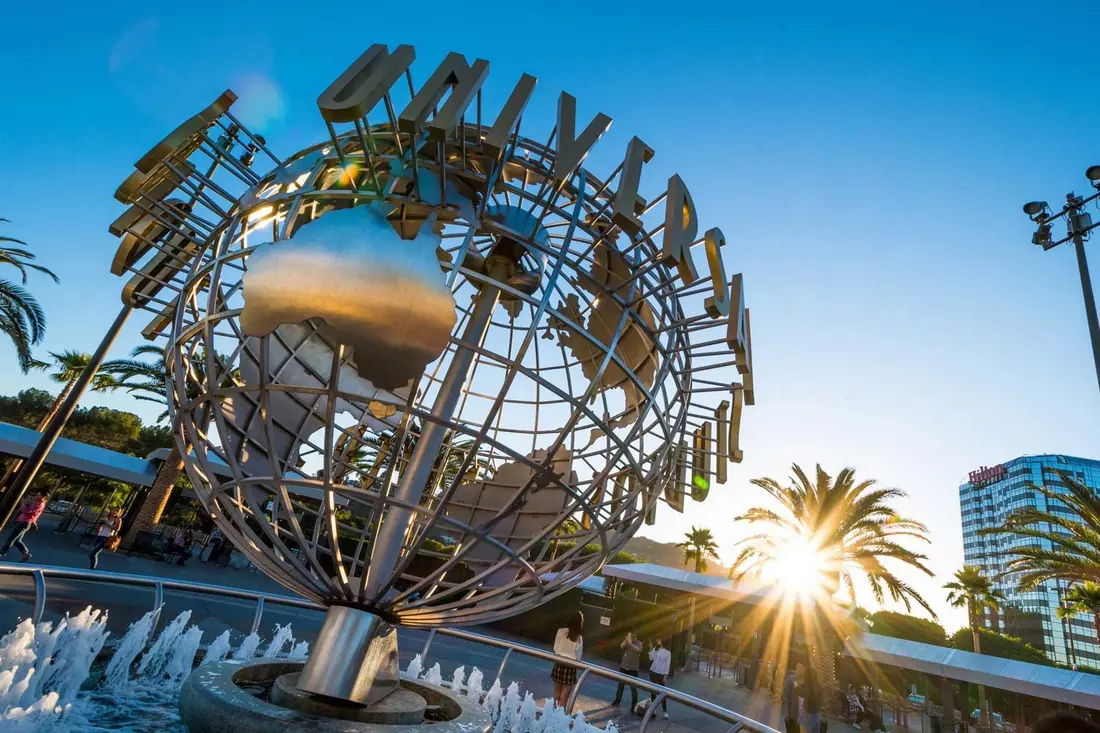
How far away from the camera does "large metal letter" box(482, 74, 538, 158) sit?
2893 millimetres

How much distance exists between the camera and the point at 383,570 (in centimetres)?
339

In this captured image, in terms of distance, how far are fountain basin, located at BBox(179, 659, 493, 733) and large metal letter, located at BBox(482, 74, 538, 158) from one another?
3.02 meters

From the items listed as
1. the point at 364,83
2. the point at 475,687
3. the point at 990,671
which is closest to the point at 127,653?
the point at 475,687

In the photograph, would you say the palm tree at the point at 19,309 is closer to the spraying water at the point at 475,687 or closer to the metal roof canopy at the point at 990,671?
the spraying water at the point at 475,687

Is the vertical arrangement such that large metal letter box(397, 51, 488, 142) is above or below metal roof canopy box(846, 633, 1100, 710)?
above

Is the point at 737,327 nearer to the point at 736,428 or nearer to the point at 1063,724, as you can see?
the point at 736,428

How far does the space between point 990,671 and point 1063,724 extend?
1574 centimetres

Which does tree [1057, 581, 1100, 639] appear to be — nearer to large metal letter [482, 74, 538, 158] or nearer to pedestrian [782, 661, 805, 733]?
pedestrian [782, 661, 805, 733]

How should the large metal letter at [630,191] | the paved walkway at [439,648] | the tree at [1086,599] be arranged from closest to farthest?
the large metal letter at [630,191] → the paved walkway at [439,648] → the tree at [1086,599]

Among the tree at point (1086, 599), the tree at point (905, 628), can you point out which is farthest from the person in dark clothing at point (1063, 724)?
the tree at point (905, 628)

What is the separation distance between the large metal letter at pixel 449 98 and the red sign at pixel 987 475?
120 meters

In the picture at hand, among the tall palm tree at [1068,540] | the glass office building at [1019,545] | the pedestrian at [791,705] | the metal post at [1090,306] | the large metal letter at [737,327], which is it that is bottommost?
the pedestrian at [791,705]

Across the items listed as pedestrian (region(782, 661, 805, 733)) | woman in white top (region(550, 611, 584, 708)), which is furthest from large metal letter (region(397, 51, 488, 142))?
pedestrian (region(782, 661, 805, 733))

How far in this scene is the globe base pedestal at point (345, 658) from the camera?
10.5ft
